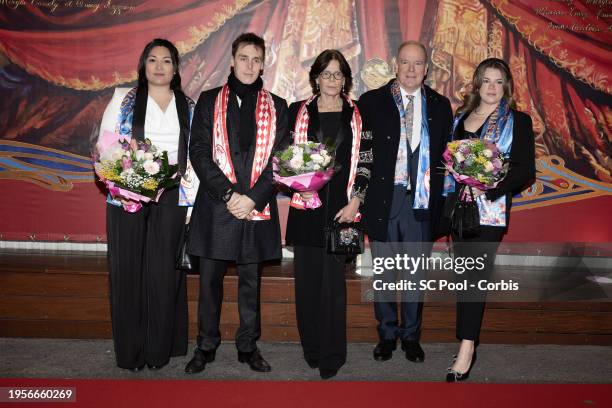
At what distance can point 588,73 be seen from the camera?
4535 millimetres

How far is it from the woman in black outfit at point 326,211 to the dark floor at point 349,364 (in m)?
0.25

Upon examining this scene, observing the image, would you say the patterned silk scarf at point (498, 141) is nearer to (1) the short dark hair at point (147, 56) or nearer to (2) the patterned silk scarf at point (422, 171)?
(2) the patterned silk scarf at point (422, 171)

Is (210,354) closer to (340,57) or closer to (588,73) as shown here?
(340,57)

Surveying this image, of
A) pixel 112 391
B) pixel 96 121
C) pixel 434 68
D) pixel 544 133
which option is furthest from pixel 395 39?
pixel 112 391

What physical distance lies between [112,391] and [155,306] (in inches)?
18.4

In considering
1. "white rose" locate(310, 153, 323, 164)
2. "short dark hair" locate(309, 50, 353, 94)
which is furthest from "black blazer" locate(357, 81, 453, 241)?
"white rose" locate(310, 153, 323, 164)

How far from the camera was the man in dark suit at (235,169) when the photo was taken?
312 centimetres

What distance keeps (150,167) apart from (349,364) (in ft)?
5.12

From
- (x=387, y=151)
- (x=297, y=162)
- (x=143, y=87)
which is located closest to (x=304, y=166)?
(x=297, y=162)

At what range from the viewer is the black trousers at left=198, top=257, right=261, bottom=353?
3.22m

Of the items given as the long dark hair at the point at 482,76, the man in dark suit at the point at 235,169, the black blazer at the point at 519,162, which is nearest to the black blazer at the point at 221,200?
the man in dark suit at the point at 235,169

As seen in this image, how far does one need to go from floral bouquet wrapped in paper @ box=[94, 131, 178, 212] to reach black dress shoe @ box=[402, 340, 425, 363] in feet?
5.29

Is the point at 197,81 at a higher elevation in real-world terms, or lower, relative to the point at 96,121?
higher

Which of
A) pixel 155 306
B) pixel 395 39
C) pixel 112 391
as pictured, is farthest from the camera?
pixel 395 39
